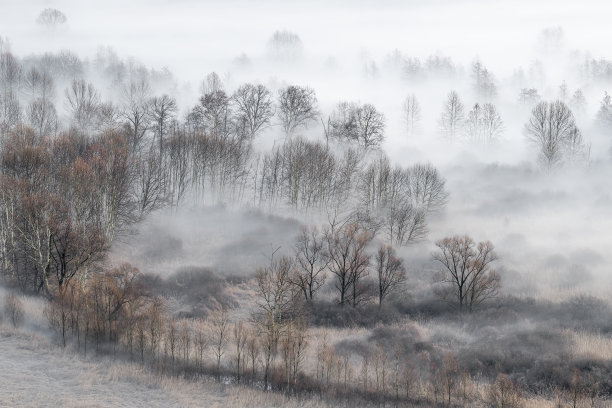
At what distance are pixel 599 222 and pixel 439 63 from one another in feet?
261

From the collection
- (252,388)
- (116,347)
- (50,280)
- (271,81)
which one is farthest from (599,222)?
(271,81)

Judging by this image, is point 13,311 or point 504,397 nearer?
point 504,397

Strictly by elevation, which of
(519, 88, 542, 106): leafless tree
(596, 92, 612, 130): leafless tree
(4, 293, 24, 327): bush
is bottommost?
Answer: (4, 293, 24, 327): bush

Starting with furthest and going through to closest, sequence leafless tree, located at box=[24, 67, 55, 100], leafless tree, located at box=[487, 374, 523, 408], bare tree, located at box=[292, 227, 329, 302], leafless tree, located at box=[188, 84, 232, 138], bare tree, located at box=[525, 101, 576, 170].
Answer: leafless tree, located at box=[24, 67, 55, 100] → bare tree, located at box=[525, 101, 576, 170] → leafless tree, located at box=[188, 84, 232, 138] → bare tree, located at box=[292, 227, 329, 302] → leafless tree, located at box=[487, 374, 523, 408]

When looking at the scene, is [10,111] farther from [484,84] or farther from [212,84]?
[484,84]

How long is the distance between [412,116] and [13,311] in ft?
254

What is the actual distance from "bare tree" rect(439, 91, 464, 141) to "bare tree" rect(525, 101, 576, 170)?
16.6 m

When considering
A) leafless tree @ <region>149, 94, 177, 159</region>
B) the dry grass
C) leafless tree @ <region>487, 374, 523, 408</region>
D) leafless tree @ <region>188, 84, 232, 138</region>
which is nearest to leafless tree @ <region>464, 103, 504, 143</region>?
leafless tree @ <region>188, 84, 232, 138</region>

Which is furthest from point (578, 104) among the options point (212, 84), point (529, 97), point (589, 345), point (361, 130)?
point (589, 345)

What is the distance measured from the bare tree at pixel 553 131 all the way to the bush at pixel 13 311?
69.7 m

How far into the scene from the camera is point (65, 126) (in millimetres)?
74750

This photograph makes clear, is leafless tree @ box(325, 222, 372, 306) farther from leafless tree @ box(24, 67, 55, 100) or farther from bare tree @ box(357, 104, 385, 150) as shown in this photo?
leafless tree @ box(24, 67, 55, 100)

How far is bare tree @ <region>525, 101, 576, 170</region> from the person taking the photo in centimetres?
7156

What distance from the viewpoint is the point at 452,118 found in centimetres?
8956
